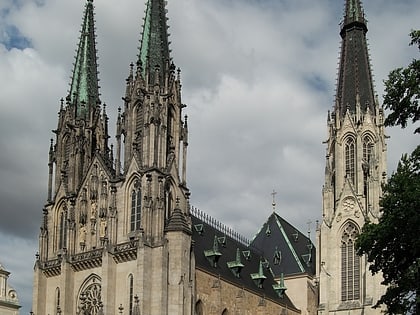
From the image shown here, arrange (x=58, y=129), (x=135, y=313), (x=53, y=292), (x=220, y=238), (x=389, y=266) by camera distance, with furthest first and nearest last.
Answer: (x=220, y=238)
(x=58, y=129)
(x=53, y=292)
(x=135, y=313)
(x=389, y=266)

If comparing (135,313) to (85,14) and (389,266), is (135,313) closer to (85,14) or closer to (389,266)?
(389,266)

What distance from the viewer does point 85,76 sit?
71.2 metres

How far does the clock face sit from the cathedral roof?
1014cm

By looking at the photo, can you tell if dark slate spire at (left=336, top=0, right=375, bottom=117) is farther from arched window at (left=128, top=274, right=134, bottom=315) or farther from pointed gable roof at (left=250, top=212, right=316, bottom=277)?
arched window at (left=128, top=274, right=134, bottom=315)

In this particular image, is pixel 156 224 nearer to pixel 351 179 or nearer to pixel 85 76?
pixel 85 76

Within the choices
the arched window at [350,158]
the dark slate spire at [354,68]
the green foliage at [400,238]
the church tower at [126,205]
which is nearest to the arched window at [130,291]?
the church tower at [126,205]

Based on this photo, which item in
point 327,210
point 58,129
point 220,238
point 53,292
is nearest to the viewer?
point 53,292

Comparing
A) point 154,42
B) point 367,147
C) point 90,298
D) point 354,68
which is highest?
point 354,68

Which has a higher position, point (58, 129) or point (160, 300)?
point (58, 129)

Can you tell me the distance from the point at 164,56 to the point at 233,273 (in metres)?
20.0

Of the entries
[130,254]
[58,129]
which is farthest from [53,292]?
[58,129]

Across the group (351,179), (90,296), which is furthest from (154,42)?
(351,179)

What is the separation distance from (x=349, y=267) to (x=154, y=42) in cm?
3091

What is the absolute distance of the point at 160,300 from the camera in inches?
2200
